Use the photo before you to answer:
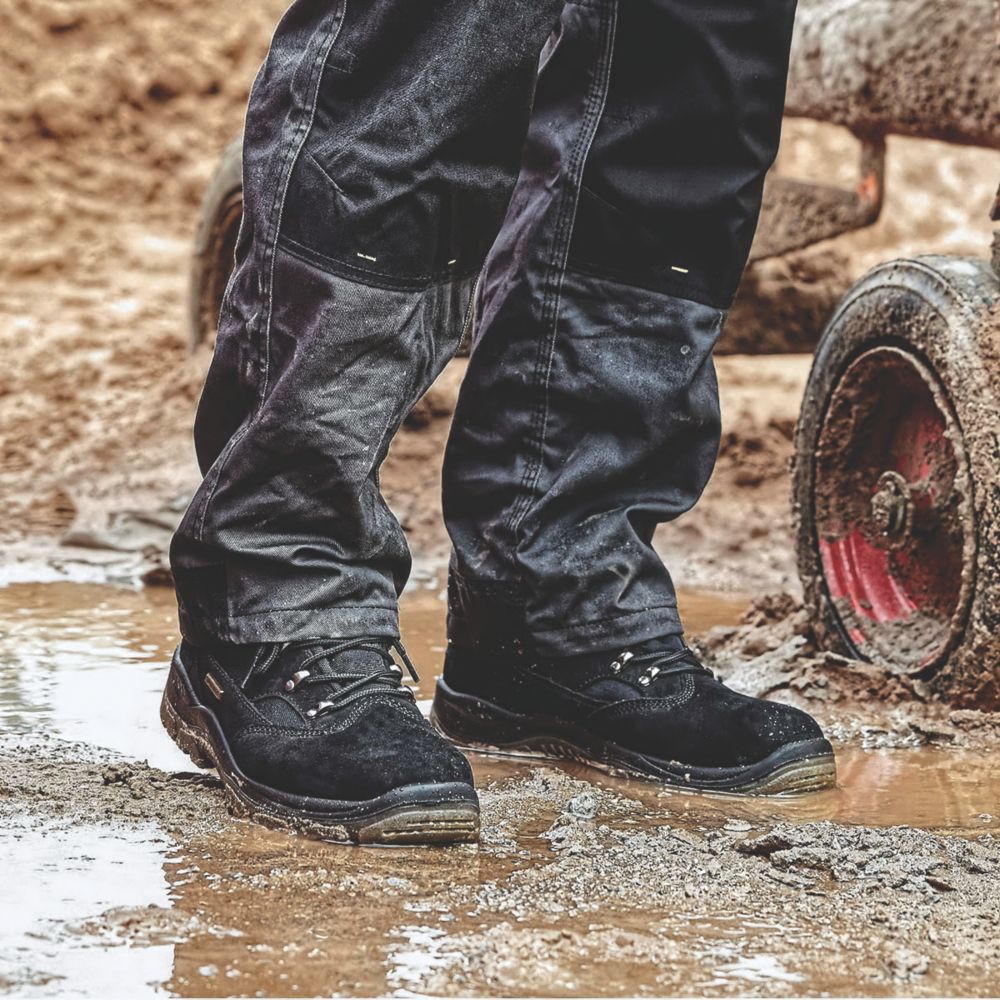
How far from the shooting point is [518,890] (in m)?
1.26

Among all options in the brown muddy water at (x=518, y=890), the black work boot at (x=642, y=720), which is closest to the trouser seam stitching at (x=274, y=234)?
the brown muddy water at (x=518, y=890)

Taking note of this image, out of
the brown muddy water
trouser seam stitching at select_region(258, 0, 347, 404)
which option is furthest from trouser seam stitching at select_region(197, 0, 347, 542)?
the brown muddy water

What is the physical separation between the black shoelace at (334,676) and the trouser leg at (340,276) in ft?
0.05

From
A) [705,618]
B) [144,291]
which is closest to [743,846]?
[705,618]

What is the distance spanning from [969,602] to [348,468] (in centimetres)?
86

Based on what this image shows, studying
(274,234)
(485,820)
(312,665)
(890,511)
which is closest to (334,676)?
(312,665)

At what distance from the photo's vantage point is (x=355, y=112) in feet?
4.64

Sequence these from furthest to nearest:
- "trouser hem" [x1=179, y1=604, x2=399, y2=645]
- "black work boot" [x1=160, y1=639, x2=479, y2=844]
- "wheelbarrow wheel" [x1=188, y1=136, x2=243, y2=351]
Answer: "wheelbarrow wheel" [x1=188, y1=136, x2=243, y2=351] < "trouser hem" [x1=179, y1=604, x2=399, y2=645] < "black work boot" [x1=160, y1=639, x2=479, y2=844]

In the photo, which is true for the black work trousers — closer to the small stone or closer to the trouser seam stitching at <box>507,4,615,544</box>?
the trouser seam stitching at <box>507,4,615,544</box>

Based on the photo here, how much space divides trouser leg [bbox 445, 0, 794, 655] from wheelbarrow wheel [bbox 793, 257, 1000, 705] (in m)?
0.40

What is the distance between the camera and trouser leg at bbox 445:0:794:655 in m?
1.68

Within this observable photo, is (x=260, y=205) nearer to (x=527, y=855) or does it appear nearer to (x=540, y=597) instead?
(x=540, y=597)

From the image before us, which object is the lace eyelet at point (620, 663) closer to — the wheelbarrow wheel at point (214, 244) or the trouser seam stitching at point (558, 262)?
the trouser seam stitching at point (558, 262)

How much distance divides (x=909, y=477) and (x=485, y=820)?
3.26 ft
